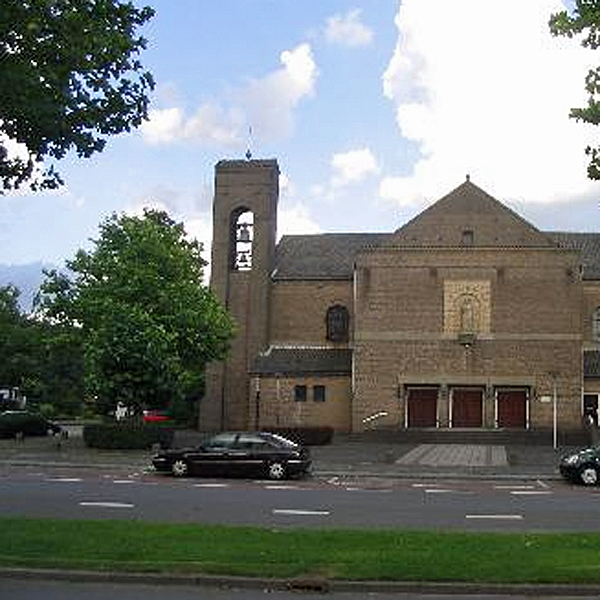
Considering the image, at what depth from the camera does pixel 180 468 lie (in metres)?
30.1

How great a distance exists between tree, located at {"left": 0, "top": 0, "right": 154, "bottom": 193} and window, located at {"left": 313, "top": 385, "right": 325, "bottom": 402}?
3899 cm

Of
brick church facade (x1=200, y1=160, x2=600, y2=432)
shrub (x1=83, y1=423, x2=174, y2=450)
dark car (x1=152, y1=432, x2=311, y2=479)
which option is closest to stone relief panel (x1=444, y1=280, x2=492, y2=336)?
brick church facade (x1=200, y1=160, x2=600, y2=432)

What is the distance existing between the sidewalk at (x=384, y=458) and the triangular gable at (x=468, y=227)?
1175 centimetres

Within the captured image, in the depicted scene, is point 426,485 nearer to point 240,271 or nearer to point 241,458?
point 241,458

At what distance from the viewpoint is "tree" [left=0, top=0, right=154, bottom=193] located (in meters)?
14.2

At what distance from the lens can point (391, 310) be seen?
174 ft

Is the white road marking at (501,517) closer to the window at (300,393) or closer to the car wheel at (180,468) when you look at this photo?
the car wheel at (180,468)

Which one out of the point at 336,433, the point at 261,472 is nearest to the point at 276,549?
the point at 261,472

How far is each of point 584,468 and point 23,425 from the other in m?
32.9

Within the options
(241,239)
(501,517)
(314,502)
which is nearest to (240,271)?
(241,239)

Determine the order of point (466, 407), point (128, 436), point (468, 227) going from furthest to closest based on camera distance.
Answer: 1. point (468, 227)
2. point (466, 407)
3. point (128, 436)

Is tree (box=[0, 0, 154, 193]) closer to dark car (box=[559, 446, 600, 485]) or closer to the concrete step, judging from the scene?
dark car (box=[559, 446, 600, 485])

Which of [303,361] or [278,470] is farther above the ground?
[303,361]

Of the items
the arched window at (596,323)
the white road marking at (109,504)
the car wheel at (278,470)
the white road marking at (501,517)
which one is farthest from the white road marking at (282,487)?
the arched window at (596,323)
